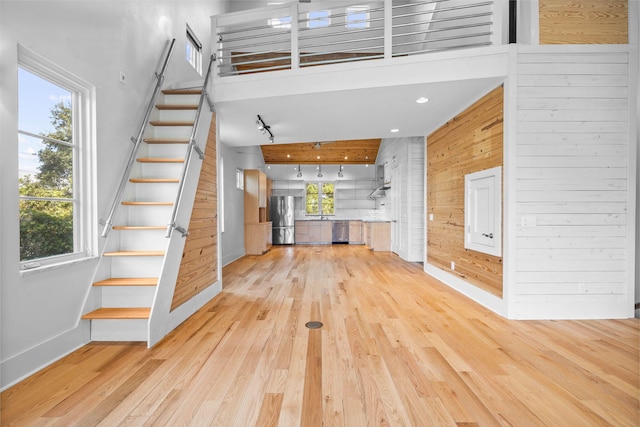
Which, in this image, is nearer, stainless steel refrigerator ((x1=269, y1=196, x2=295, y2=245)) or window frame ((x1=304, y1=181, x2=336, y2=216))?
stainless steel refrigerator ((x1=269, y1=196, x2=295, y2=245))

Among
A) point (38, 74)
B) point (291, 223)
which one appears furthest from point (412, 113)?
point (291, 223)

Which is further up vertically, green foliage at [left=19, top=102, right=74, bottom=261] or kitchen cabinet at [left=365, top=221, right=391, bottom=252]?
green foliage at [left=19, top=102, right=74, bottom=261]

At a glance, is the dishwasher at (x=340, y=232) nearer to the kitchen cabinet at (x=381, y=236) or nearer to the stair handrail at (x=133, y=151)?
the kitchen cabinet at (x=381, y=236)

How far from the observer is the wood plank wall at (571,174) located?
3.06 m

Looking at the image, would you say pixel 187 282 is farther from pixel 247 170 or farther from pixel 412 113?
pixel 247 170

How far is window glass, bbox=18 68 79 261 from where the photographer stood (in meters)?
2.16

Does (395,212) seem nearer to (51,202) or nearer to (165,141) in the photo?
(165,141)

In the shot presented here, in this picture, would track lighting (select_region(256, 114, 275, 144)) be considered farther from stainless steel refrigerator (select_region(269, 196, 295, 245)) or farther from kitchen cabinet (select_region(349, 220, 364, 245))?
kitchen cabinet (select_region(349, 220, 364, 245))

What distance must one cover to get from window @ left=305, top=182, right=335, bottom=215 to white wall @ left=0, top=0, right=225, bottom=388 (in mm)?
7475

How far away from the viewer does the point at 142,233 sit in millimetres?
3018

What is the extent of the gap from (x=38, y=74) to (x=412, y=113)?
3.94 meters

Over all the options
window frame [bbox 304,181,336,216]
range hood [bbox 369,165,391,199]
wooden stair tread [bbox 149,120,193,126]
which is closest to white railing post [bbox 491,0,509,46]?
wooden stair tread [bbox 149,120,193,126]

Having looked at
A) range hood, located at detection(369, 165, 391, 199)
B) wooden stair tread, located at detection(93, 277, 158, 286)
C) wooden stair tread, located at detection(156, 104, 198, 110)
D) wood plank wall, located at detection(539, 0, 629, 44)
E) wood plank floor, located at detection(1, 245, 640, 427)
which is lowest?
wood plank floor, located at detection(1, 245, 640, 427)

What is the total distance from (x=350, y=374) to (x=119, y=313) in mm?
1994
